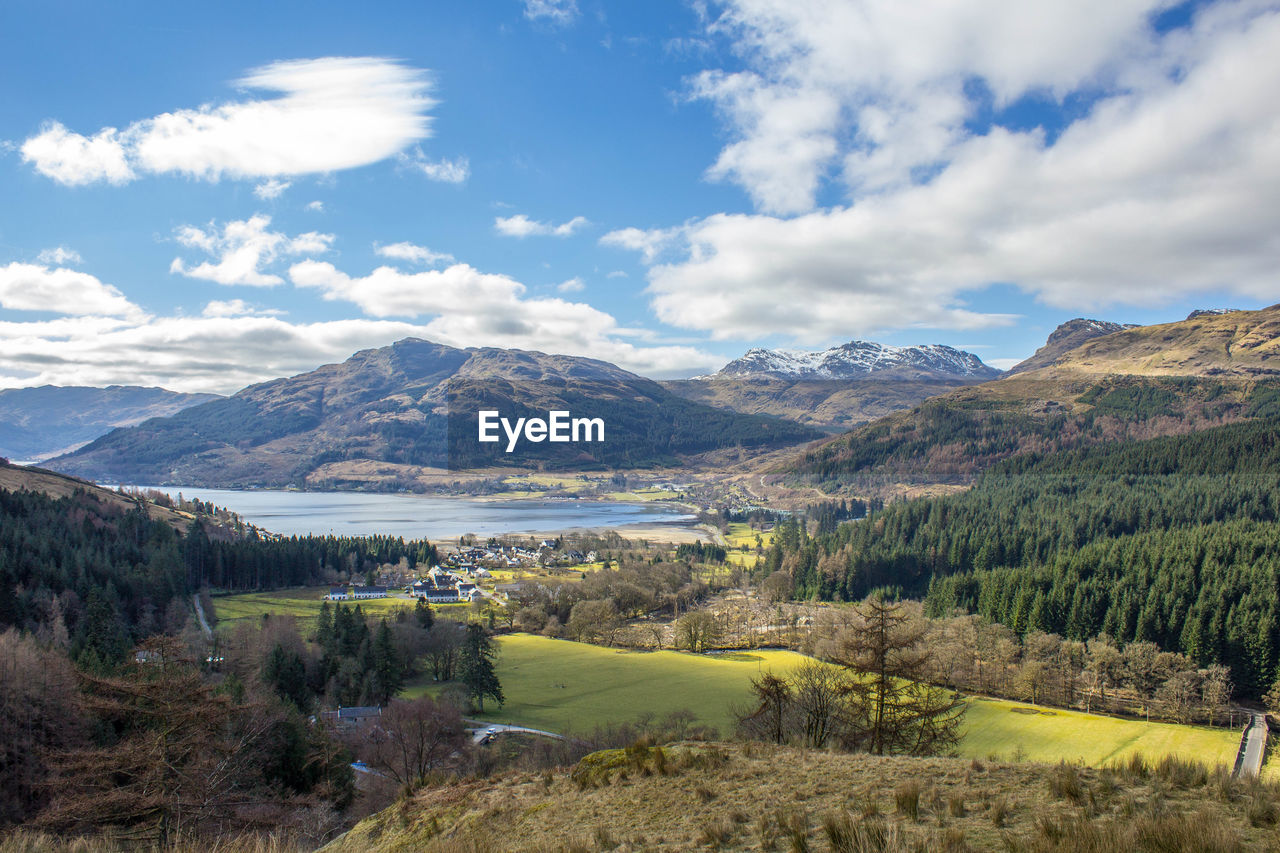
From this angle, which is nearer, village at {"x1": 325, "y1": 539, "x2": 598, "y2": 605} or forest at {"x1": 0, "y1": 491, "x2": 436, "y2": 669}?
forest at {"x1": 0, "y1": 491, "x2": 436, "y2": 669}

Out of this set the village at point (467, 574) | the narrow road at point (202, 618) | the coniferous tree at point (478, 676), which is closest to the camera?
the coniferous tree at point (478, 676)

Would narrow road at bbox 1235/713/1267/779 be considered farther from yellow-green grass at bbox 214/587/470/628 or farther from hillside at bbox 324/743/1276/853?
yellow-green grass at bbox 214/587/470/628

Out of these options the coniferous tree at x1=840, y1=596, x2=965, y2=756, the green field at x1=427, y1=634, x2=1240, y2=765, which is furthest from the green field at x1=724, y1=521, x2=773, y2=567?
the coniferous tree at x1=840, y1=596, x2=965, y2=756

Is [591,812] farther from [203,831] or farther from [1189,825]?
[203,831]

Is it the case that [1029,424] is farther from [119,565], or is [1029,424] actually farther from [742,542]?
[119,565]

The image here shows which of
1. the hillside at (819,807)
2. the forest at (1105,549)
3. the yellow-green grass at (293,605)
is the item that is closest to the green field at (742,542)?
the forest at (1105,549)

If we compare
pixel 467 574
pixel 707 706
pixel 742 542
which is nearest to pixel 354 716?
pixel 707 706

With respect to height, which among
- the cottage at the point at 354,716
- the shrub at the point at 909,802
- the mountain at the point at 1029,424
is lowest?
the cottage at the point at 354,716

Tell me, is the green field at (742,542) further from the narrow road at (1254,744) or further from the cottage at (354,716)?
the cottage at (354,716)
